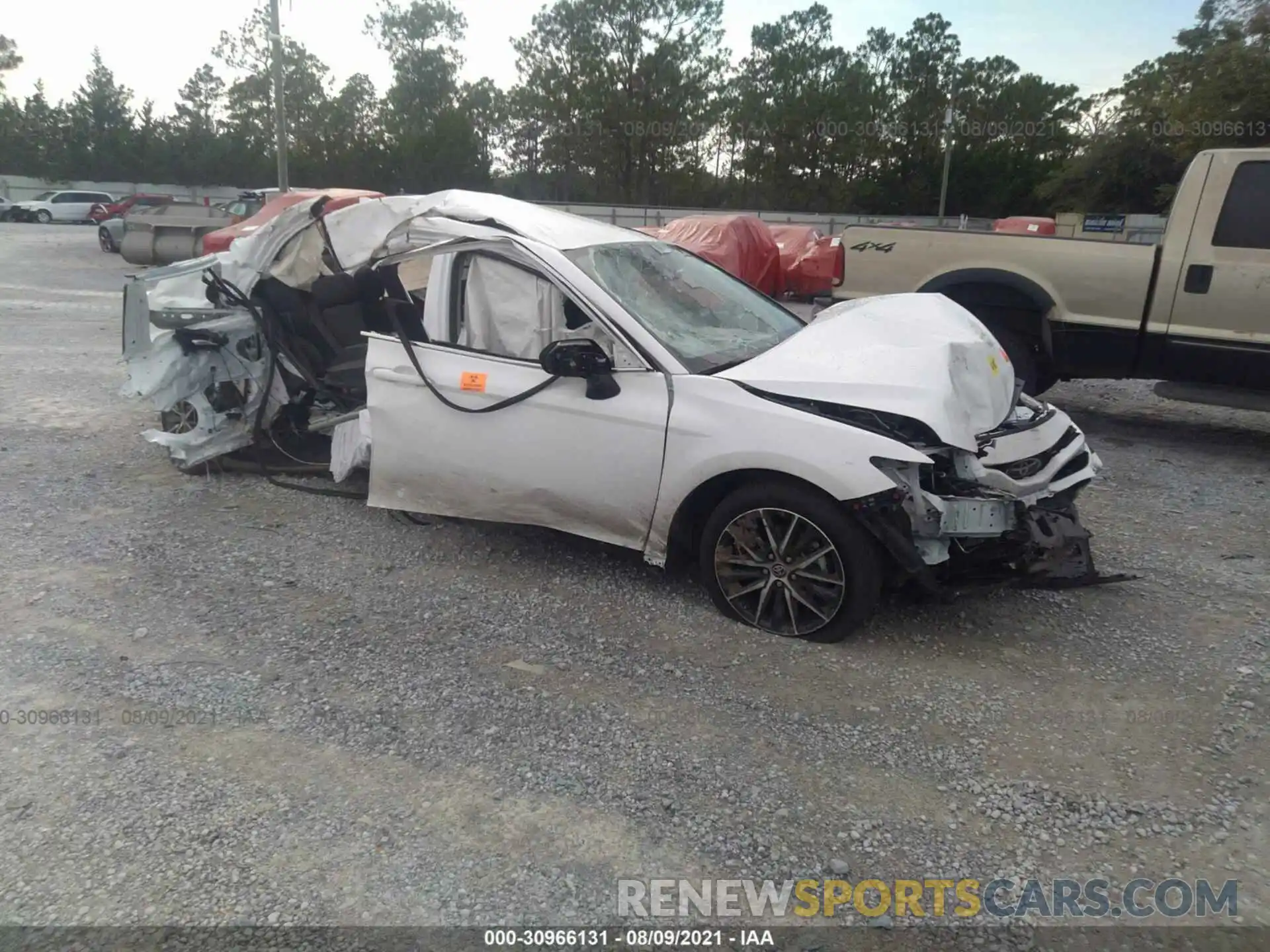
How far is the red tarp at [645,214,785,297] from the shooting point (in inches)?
589

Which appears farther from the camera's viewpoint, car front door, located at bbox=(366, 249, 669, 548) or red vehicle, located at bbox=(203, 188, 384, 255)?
red vehicle, located at bbox=(203, 188, 384, 255)

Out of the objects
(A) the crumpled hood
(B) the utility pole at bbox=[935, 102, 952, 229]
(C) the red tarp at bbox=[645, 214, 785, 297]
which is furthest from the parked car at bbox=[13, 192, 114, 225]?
(A) the crumpled hood

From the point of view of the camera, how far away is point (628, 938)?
2.45 meters

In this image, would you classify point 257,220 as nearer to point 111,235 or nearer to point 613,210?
point 111,235

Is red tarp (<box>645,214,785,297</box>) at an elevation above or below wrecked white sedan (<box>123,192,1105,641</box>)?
above

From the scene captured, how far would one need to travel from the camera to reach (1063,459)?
4266mm

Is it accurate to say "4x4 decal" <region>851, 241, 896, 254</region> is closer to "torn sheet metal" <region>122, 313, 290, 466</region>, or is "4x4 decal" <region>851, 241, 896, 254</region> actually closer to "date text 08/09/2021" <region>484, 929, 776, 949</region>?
"torn sheet metal" <region>122, 313, 290, 466</region>

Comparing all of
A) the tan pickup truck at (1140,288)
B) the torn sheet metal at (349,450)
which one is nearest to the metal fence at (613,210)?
the tan pickup truck at (1140,288)

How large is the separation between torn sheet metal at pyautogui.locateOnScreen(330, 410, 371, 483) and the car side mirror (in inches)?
64.5

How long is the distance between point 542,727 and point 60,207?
45859 millimetres

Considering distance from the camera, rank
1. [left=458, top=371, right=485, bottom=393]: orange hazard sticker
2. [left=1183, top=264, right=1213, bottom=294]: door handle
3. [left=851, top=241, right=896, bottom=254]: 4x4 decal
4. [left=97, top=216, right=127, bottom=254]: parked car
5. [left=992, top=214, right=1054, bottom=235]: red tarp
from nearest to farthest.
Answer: [left=458, top=371, right=485, bottom=393]: orange hazard sticker, [left=1183, top=264, right=1213, bottom=294]: door handle, [left=851, top=241, right=896, bottom=254]: 4x4 decal, [left=992, top=214, right=1054, bottom=235]: red tarp, [left=97, top=216, right=127, bottom=254]: parked car

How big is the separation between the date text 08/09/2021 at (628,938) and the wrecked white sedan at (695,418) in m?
1.66

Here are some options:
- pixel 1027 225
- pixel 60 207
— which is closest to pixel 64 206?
pixel 60 207

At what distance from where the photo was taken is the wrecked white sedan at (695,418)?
148 inches
